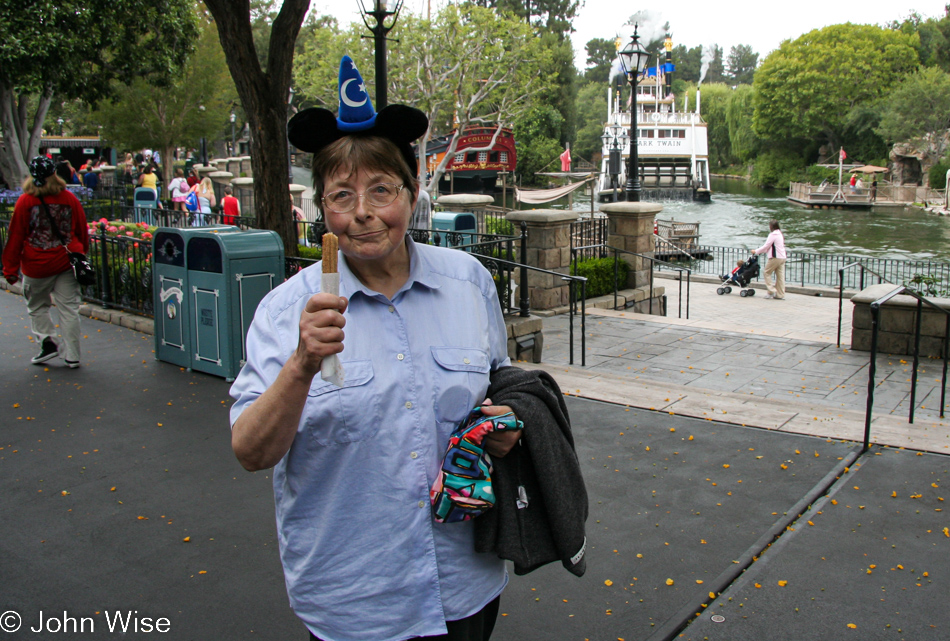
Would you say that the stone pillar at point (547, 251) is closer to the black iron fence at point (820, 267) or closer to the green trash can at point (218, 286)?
the green trash can at point (218, 286)

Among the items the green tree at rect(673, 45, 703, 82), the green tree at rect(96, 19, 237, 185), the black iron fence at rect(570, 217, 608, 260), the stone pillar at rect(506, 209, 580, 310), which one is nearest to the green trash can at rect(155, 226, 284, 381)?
the stone pillar at rect(506, 209, 580, 310)

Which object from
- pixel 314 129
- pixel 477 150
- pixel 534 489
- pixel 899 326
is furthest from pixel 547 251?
pixel 477 150

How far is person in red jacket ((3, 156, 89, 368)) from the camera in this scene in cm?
729

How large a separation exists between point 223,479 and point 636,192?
50.8 ft

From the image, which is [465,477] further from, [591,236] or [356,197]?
[591,236]

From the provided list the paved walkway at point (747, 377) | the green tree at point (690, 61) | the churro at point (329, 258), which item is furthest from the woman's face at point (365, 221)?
the green tree at point (690, 61)

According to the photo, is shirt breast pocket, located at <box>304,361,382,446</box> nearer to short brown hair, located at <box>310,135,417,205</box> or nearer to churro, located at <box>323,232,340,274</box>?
churro, located at <box>323,232,340,274</box>

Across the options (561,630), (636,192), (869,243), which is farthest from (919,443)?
(869,243)

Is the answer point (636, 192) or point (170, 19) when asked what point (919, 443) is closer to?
point (636, 192)

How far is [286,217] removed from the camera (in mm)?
9820

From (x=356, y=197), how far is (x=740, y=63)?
697 feet

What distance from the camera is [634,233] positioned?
49.9 feet

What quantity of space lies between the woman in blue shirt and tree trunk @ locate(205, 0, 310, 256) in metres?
7.44

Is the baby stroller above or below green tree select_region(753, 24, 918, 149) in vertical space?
below
